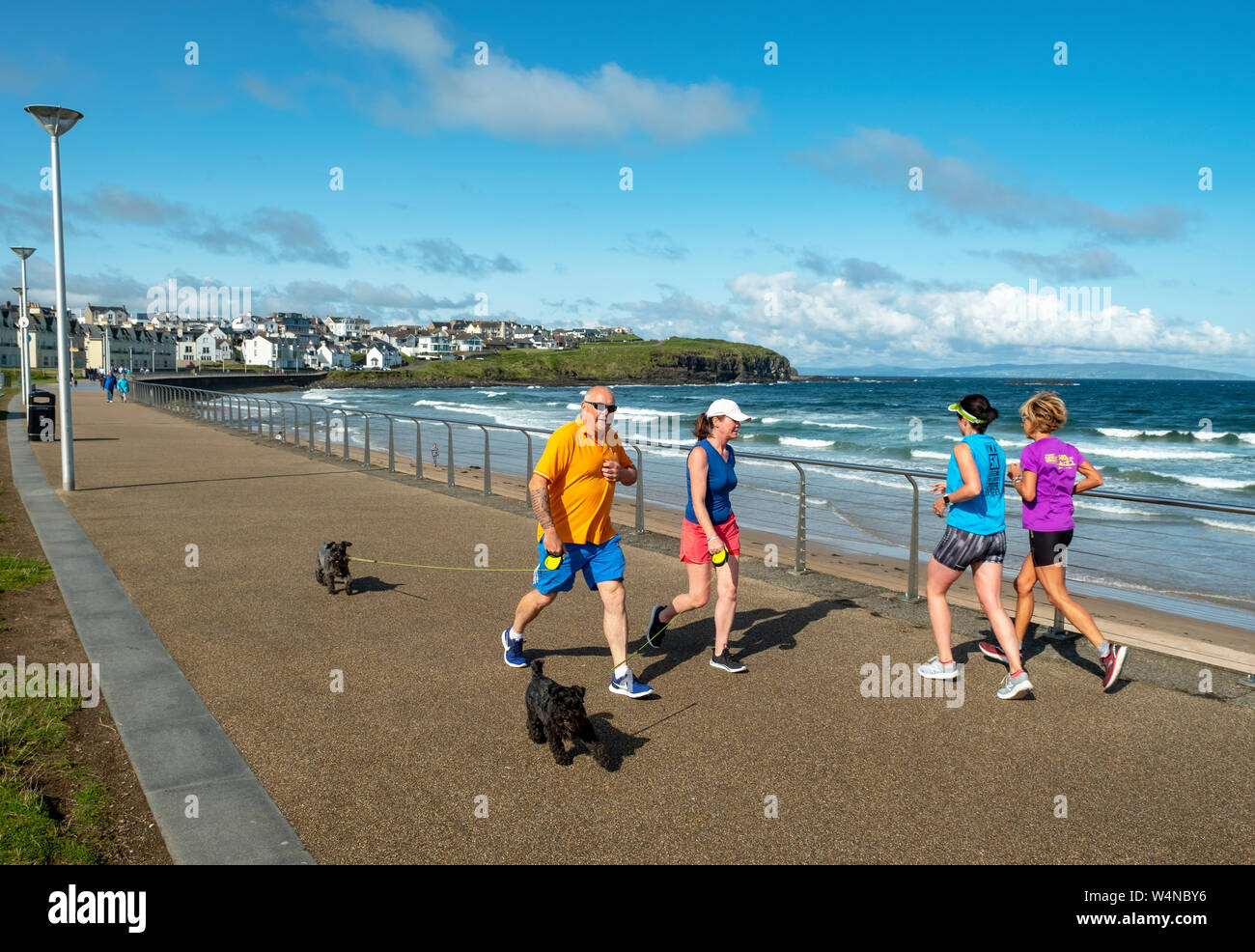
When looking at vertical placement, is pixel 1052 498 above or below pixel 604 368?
below

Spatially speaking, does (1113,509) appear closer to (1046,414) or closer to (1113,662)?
(1113,662)

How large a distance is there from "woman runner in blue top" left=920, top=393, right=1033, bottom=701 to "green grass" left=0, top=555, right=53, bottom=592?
6659mm

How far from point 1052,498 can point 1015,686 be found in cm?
109

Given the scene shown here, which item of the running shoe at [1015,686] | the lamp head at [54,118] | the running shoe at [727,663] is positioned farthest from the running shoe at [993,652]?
the lamp head at [54,118]

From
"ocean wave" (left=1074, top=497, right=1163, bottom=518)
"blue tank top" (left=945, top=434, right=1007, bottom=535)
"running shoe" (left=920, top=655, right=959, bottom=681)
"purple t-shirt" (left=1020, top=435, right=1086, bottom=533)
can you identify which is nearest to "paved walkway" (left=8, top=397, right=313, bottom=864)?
"running shoe" (left=920, top=655, right=959, bottom=681)

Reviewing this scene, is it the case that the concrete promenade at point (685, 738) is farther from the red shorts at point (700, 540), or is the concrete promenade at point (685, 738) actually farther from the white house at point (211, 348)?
the white house at point (211, 348)

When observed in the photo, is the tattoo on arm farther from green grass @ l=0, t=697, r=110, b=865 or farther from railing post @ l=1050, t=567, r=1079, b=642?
railing post @ l=1050, t=567, r=1079, b=642

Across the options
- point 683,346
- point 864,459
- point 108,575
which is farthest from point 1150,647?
point 683,346

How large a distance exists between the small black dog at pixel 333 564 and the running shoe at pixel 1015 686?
464cm

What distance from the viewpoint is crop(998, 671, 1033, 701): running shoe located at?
4.80 metres

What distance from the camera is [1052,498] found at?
5.12 m

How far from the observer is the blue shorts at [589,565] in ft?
15.9

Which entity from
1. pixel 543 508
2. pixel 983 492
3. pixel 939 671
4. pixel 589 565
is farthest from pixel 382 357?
pixel 983 492

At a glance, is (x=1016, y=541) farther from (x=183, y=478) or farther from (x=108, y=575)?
(x=183, y=478)
